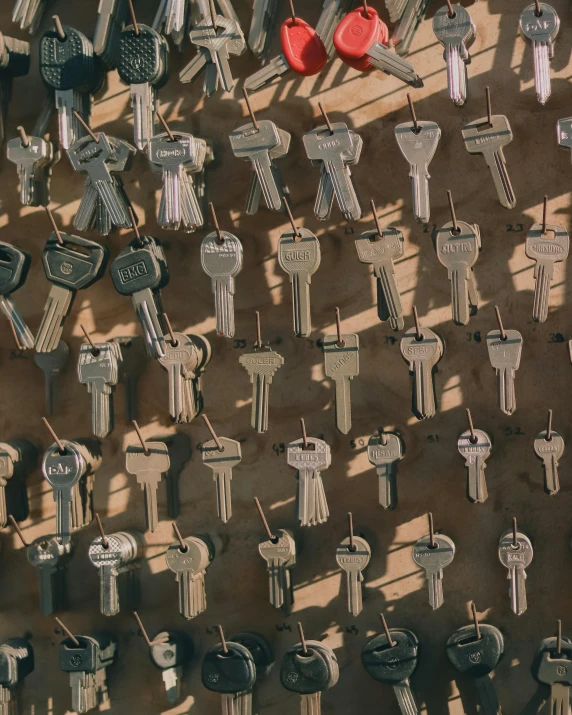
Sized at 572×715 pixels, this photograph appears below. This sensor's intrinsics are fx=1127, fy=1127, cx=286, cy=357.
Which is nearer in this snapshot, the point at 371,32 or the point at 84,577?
the point at 371,32

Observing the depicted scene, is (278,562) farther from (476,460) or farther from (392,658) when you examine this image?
(476,460)

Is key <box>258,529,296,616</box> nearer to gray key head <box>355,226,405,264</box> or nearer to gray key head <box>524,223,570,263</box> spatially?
gray key head <box>355,226,405,264</box>

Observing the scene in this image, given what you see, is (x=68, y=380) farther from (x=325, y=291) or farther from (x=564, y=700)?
(x=564, y=700)

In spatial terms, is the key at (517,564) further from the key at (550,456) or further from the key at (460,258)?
Answer: the key at (460,258)

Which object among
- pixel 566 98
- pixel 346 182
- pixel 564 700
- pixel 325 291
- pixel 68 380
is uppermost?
pixel 566 98

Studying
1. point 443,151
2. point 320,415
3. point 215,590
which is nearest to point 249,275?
point 320,415

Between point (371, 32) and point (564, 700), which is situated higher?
point (371, 32)

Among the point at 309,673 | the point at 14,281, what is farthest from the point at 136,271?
the point at 309,673
